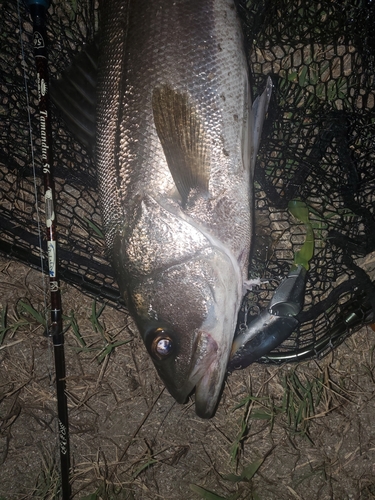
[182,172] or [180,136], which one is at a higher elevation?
[180,136]

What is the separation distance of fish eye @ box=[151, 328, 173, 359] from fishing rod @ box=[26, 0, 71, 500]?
77cm

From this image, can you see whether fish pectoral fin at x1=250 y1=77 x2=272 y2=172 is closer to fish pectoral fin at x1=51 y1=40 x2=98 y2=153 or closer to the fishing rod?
fish pectoral fin at x1=51 y1=40 x2=98 y2=153

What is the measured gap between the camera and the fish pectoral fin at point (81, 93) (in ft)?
7.06

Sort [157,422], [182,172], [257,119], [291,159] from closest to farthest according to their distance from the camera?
[182,172]
[257,119]
[291,159]
[157,422]

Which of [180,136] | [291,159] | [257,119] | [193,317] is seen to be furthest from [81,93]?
[193,317]

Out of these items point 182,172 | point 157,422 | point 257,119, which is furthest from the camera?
point 157,422

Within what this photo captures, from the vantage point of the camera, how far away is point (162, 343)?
1901mm

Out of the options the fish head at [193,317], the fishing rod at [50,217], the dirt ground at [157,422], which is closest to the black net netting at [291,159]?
the fishing rod at [50,217]

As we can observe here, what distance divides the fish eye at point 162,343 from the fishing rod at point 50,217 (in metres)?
0.77

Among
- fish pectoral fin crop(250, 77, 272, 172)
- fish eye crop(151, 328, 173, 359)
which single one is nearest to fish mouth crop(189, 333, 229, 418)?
fish eye crop(151, 328, 173, 359)

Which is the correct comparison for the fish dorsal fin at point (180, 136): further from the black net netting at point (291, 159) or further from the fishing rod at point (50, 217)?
the fishing rod at point (50, 217)

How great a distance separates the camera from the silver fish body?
1876 mm

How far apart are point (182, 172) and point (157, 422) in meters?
1.62

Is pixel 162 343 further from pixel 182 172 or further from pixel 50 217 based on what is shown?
pixel 50 217
